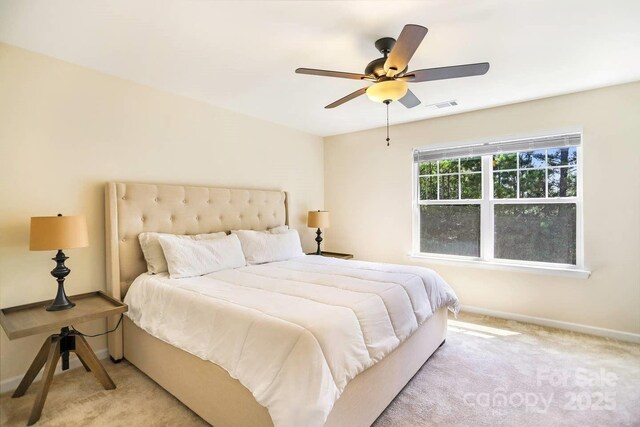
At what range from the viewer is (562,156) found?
3277mm

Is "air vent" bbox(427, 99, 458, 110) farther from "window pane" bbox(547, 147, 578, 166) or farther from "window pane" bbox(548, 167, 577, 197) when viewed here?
"window pane" bbox(548, 167, 577, 197)

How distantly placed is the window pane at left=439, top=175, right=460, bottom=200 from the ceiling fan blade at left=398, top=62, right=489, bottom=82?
2.20 meters

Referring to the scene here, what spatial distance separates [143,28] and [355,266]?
244 cm

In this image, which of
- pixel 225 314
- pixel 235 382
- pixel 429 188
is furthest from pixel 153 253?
pixel 429 188

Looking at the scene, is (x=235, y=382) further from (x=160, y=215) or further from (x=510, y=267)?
(x=510, y=267)

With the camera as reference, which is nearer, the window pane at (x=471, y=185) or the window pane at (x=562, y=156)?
the window pane at (x=562, y=156)

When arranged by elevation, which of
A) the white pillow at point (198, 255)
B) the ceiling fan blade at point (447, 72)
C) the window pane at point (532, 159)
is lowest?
the white pillow at point (198, 255)

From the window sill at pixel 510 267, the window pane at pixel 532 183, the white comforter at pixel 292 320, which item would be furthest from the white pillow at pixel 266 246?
the window pane at pixel 532 183

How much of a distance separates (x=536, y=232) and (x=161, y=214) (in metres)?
3.92

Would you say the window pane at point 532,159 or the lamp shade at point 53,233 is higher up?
the window pane at point 532,159

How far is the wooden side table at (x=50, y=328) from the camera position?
6.17 feet

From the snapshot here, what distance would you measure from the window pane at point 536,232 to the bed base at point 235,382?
1710 millimetres

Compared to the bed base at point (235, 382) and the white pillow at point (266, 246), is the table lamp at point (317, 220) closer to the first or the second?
the white pillow at point (266, 246)

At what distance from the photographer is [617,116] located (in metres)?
2.94
